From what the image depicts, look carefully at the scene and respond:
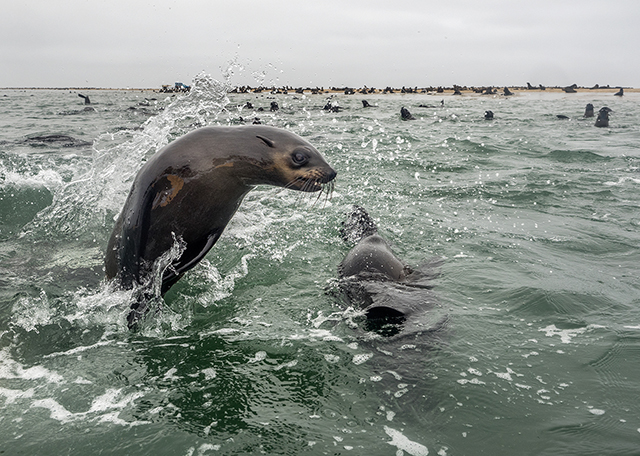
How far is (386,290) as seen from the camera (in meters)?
3.93

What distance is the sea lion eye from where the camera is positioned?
3605mm

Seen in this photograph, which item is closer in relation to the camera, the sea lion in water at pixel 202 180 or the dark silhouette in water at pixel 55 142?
the sea lion in water at pixel 202 180

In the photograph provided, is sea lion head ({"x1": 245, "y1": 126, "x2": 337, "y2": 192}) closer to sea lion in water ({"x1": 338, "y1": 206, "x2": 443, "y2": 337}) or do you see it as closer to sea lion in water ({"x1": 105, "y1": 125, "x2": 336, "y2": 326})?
sea lion in water ({"x1": 105, "y1": 125, "x2": 336, "y2": 326})

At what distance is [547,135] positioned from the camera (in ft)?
59.7

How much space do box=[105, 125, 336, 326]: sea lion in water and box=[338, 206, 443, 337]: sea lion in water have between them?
39.8 inches

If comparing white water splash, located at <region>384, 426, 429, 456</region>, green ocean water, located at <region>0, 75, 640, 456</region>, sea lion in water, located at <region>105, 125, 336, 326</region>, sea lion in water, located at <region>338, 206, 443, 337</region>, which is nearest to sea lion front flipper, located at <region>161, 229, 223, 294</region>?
sea lion in water, located at <region>105, 125, 336, 326</region>

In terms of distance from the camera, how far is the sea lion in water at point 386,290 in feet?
11.9

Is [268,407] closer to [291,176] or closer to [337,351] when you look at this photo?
[337,351]

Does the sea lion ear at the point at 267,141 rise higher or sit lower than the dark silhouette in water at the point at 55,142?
higher

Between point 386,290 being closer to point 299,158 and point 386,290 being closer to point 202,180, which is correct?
point 299,158

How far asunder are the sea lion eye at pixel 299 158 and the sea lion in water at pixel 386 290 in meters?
1.20

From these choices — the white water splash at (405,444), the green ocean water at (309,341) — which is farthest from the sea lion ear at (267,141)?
the white water splash at (405,444)

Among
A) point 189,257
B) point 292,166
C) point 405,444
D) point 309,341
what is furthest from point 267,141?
point 405,444

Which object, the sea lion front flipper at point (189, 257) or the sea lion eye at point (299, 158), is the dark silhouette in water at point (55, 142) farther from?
the sea lion eye at point (299, 158)
